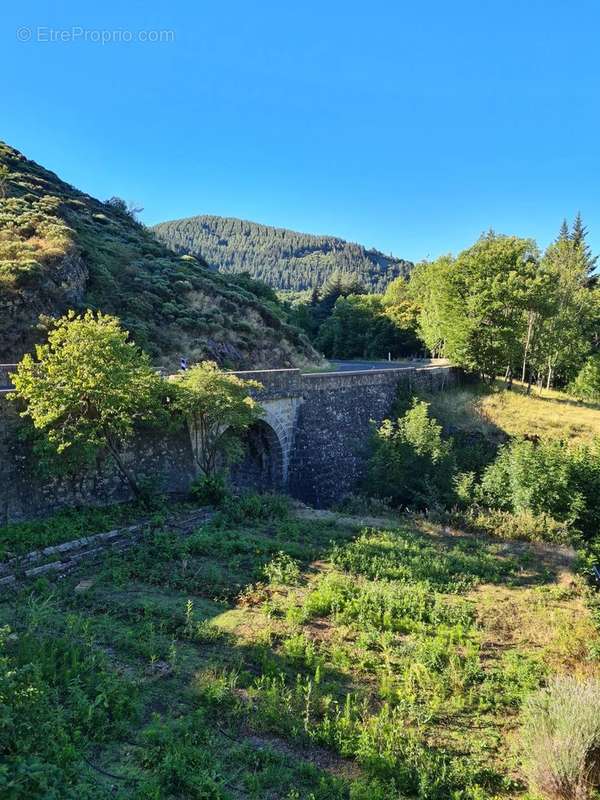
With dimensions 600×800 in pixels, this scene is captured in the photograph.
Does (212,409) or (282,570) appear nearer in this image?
(282,570)

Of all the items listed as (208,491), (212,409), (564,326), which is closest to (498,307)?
(564,326)

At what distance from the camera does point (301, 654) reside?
7.29 metres

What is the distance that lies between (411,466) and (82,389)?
11.1 meters

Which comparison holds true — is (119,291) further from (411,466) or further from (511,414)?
(511,414)

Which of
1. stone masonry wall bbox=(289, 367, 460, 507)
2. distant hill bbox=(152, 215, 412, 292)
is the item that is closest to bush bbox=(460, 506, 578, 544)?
stone masonry wall bbox=(289, 367, 460, 507)

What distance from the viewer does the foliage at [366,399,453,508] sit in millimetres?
17078

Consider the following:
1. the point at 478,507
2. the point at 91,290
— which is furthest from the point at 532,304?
the point at 91,290

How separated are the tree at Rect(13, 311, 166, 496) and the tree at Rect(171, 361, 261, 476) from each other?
1226 millimetres

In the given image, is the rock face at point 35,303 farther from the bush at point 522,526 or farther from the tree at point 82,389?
the bush at point 522,526

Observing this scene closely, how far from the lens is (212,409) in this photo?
13703mm

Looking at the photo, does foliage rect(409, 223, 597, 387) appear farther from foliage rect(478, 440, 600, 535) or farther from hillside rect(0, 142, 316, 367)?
hillside rect(0, 142, 316, 367)

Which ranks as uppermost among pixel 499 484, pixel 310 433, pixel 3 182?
pixel 3 182

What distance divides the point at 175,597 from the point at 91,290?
25400mm

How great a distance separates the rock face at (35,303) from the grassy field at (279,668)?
50.9ft
